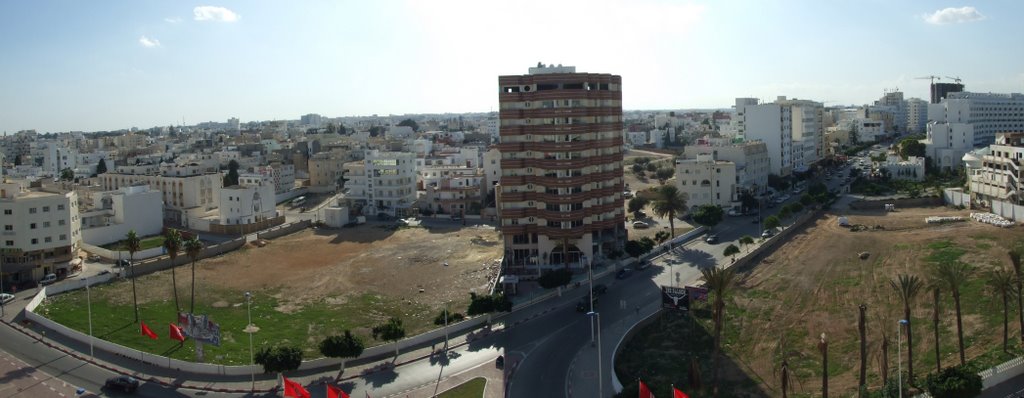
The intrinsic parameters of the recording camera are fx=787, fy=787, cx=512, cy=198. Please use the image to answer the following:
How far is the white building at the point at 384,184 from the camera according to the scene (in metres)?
98.0

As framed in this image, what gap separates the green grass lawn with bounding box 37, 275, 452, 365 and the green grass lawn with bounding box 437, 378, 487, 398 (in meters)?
9.30

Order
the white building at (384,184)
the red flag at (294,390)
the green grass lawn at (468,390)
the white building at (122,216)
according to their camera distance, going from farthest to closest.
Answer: the white building at (384,184) → the white building at (122,216) → the green grass lawn at (468,390) → the red flag at (294,390)

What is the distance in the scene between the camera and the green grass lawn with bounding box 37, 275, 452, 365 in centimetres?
4494

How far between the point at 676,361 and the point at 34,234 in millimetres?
51841

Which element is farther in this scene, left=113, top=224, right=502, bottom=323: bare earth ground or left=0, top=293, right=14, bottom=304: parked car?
left=113, top=224, right=502, bottom=323: bare earth ground

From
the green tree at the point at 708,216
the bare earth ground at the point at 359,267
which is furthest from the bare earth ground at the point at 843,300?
the bare earth ground at the point at 359,267

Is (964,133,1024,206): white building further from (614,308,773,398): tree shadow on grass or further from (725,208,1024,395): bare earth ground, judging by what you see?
(614,308,773,398): tree shadow on grass

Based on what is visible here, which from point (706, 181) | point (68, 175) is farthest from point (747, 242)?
point (68, 175)

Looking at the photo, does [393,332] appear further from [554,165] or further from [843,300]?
[843,300]

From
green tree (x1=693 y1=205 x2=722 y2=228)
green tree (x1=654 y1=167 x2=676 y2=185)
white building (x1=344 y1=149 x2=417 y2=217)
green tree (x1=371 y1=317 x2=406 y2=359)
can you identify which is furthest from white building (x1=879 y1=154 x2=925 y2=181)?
green tree (x1=371 y1=317 x2=406 y2=359)

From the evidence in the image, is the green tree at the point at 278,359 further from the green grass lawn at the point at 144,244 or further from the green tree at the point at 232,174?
the green tree at the point at 232,174

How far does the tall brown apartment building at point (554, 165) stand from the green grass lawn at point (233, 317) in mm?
13583

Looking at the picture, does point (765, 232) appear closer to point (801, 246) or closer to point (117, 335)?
→ point (801, 246)

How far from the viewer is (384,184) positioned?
323ft
